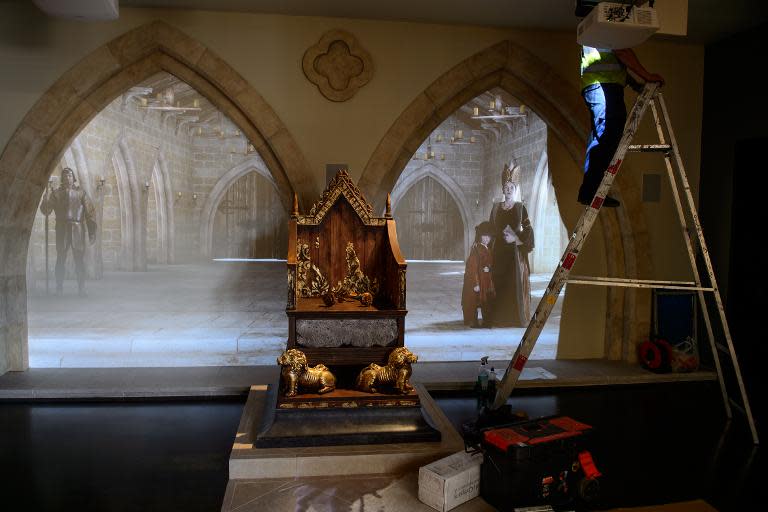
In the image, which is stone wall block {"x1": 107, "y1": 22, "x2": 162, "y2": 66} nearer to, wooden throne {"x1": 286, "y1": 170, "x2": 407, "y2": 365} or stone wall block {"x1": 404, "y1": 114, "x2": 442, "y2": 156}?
wooden throne {"x1": 286, "y1": 170, "x2": 407, "y2": 365}

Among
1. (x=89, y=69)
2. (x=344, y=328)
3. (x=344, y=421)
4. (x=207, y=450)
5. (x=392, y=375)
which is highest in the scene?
(x=89, y=69)

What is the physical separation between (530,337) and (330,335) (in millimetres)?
1079

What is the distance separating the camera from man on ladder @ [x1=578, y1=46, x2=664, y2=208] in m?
3.36

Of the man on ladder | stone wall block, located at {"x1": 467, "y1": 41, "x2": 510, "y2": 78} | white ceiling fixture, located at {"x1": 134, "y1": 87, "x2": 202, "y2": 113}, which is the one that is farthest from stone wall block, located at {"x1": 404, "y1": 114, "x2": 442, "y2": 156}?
white ceiling fixture, located at {"x1": 134, "y1": 87, "x2": 202, "y2": 113}

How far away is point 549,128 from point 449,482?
11.1 ft

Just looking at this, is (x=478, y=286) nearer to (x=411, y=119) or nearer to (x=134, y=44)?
(x=411, y=119)

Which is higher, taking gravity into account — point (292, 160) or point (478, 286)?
point (292, 160)

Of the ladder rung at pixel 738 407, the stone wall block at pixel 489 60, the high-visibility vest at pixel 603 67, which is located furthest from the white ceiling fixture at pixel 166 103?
the ladder rung at pixel 738 407

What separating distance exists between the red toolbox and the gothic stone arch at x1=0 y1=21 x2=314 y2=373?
8.22ft

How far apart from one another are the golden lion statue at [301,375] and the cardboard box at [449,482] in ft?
2.47

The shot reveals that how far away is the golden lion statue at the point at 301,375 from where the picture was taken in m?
3.10

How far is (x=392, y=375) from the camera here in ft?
10.6

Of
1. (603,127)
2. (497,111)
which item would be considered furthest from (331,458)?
(497,111)

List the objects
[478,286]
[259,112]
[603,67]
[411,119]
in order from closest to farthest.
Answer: [603,67] < [259,112] < [411,119] < [478,286]
